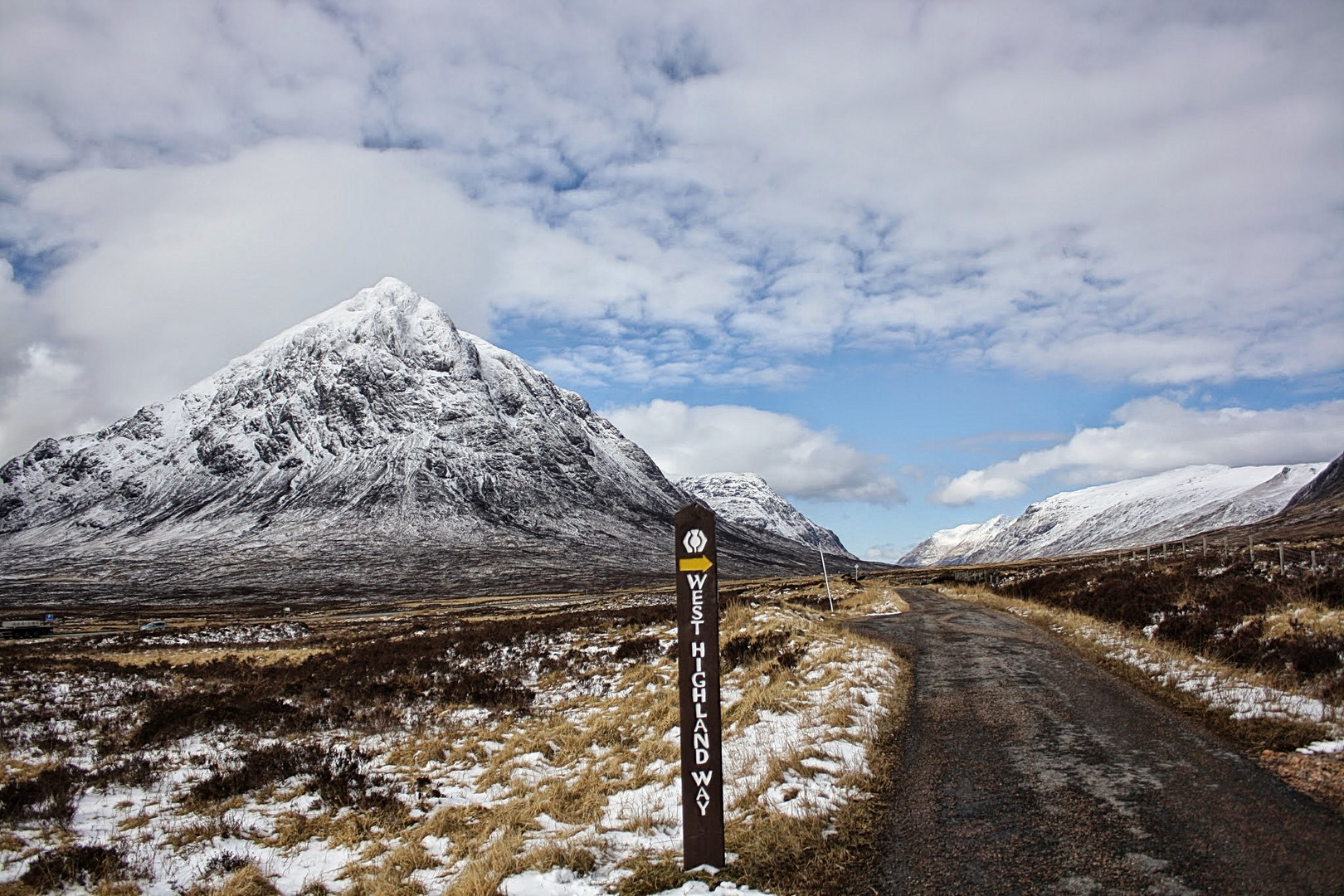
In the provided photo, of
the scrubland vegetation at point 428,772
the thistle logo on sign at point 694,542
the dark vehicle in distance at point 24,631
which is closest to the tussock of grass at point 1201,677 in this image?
the scrubland vegetation at point 428,772

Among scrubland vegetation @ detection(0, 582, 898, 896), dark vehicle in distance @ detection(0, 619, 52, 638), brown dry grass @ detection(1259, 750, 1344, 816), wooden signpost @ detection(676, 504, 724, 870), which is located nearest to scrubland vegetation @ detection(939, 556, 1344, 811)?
brown dry grass @ detection(1259, 750, 1344, 816)

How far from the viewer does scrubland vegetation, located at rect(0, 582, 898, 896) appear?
25.6 ft

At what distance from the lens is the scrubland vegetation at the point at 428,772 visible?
25.6 ft

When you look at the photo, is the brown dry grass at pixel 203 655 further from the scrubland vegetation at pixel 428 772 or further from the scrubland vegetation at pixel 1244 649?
the scrubland vegetation at pixel 1244 649

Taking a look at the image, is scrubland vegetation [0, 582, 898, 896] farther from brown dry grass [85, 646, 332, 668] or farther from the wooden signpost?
brown dry grass [85, 646, 332, 668]

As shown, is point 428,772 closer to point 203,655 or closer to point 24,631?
point 203,655

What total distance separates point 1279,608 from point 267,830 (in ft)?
63.7

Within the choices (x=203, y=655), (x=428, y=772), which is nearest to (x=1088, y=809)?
(x=428, y=772)

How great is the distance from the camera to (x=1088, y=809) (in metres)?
7.20

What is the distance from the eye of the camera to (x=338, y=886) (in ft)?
26.3

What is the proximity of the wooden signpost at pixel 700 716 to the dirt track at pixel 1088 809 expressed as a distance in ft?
5.49

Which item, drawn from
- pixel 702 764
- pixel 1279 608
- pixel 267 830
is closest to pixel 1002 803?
pixel 702 764

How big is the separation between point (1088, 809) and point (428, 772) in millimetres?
11041

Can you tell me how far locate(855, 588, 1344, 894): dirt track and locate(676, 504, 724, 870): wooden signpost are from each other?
1673mm
